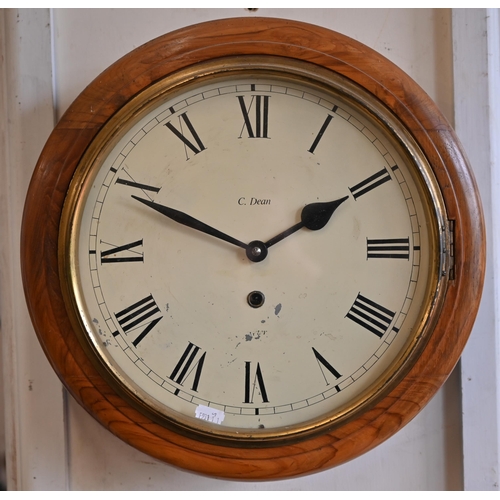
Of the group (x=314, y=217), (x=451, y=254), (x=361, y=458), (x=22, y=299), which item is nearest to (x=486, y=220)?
(x=451, y=254)

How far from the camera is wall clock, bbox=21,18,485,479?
0.65 m

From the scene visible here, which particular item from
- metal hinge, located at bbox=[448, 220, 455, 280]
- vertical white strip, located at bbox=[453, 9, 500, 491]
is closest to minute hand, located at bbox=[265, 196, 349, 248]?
metal hinge, located at bbox=[448, 220, 455, 280]

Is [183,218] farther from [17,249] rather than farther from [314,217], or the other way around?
[17,249]

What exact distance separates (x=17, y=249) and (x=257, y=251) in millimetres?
371

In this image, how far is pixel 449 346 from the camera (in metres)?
0.65

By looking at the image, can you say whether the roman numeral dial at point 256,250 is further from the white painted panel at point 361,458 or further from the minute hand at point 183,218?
the white painted panel at point 361,458

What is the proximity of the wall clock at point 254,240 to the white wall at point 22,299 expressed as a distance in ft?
0.39

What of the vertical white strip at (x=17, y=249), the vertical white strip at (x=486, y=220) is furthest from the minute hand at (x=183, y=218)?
the vertical white strip at (x=486, y=220)

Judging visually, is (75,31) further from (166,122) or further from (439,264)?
(439,264)

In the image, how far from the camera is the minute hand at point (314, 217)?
Answer: 0.65m

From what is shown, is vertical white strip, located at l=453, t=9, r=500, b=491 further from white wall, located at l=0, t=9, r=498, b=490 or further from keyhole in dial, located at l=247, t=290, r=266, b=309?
keyhole in dial, located at l=247, t=290, r=266, b=309

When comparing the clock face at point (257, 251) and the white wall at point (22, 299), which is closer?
the clock face at point (257, 251)

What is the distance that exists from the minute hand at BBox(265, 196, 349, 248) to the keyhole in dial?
6 centimetres

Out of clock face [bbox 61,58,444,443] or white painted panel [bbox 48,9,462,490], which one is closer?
clock face [bbox 61,58,444,443]
